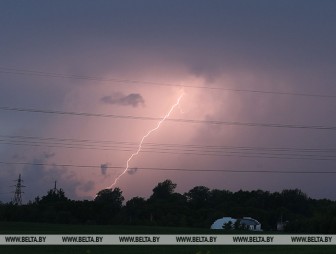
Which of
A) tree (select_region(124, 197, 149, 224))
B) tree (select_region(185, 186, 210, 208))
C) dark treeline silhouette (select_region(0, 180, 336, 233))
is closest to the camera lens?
dark treeline silhouette (select_region(0, 180, 336, 233))

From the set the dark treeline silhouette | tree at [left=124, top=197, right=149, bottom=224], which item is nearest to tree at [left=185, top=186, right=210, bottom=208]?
the dark treeline silhouette

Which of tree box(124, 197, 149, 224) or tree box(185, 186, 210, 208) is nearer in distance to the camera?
tree box(124, 197, 149, 224)

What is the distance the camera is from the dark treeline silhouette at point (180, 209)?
354 ft

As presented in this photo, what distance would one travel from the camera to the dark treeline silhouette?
107812 millimetres

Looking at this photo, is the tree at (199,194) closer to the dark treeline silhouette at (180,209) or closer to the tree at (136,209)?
the dark treeline silhouette at (180,209)

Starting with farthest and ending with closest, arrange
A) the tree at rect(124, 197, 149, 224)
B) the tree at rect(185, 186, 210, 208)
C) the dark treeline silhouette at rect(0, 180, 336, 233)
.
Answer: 1. the tree at rect(185, 186, 210, 208)
2. the tree at rect(124, 197, 149, 224)
3. the dark treeline silhouette at rect(0, 180, 336, 233)

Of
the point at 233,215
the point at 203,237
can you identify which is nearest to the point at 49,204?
the point at 233,215

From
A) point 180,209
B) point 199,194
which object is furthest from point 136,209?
point 199,194

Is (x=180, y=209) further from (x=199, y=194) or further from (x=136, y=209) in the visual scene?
(x=199, y=194)

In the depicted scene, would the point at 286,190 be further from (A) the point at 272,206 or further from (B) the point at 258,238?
(B) the point at 258,238

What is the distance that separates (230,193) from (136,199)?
35.9 m

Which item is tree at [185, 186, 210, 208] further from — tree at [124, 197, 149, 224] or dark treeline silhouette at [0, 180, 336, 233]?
tree at [124, 197, 149, 224]
